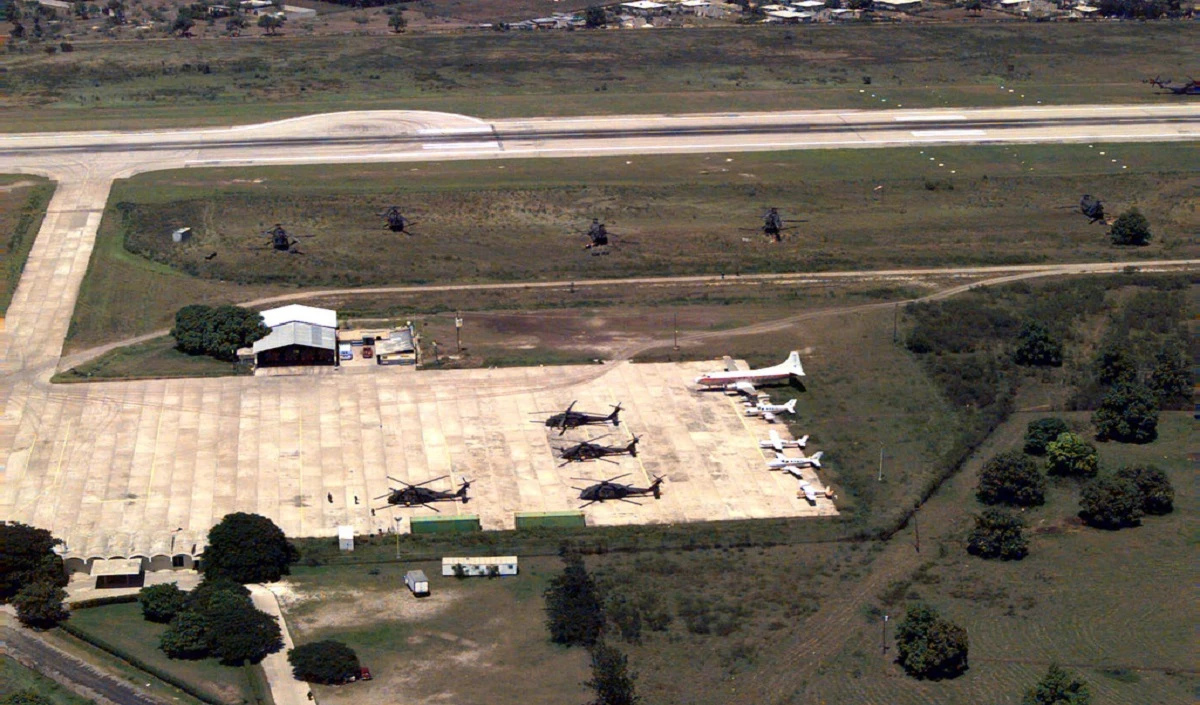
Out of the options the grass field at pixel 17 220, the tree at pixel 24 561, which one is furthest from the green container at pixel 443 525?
the grass field at pixel 17 220

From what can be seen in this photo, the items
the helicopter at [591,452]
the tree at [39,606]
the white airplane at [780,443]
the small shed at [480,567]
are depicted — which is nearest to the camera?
the tree at [39,606]

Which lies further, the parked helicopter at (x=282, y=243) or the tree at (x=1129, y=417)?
the parked helicopter at (x=282, y=243)

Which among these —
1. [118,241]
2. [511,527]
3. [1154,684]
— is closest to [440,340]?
[511,527]

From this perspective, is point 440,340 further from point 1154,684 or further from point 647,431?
point 1154,684

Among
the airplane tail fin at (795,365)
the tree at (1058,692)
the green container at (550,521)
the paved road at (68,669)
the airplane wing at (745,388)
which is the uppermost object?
the tree at (1058,692)

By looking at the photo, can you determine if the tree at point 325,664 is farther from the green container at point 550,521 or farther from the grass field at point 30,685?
the green container at point 550,521

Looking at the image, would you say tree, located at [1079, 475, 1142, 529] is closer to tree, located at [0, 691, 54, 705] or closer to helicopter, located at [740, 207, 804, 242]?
helicopter, located at [740, 207, 804, 242]

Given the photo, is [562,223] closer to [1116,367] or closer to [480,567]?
[1116,367]
